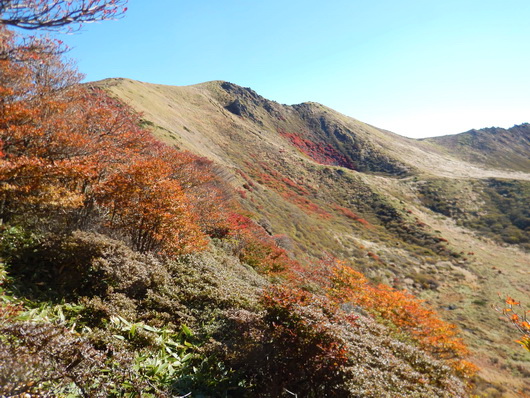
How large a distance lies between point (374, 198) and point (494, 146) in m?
81.0

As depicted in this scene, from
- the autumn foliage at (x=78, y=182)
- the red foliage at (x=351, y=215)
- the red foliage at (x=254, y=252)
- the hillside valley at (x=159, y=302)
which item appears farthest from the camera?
the red foliage at (x=351, y=215)

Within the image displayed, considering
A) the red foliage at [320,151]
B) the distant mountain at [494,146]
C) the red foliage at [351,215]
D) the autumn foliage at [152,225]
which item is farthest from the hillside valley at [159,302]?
the distant mountain at [494,146]

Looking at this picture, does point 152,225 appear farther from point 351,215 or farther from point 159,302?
point 351,215

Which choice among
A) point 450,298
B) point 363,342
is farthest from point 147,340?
point 450,298

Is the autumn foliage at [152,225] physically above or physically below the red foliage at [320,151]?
below

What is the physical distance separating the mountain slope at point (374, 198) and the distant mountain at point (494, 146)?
60.9 inches

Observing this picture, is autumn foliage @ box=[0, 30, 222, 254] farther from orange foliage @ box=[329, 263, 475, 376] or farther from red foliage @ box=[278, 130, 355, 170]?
red foliage @ box=[278, 130, 355, 170]

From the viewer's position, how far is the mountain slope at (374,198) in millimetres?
26750

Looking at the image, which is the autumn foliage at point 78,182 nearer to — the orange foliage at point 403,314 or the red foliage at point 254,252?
the red foliage at point 254,252

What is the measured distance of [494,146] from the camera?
101 meters

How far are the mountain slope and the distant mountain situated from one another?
5.08 ft

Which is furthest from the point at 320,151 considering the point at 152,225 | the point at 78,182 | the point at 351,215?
the point at 152,225

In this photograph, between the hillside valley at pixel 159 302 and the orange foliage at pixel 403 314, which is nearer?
the hillside valley at pixel 159 302

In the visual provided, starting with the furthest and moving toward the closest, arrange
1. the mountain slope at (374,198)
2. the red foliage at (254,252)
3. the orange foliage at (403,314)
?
the mountain slope at (374,198) < the red foliage at (254,252) < the orange foliage at (403,314)
